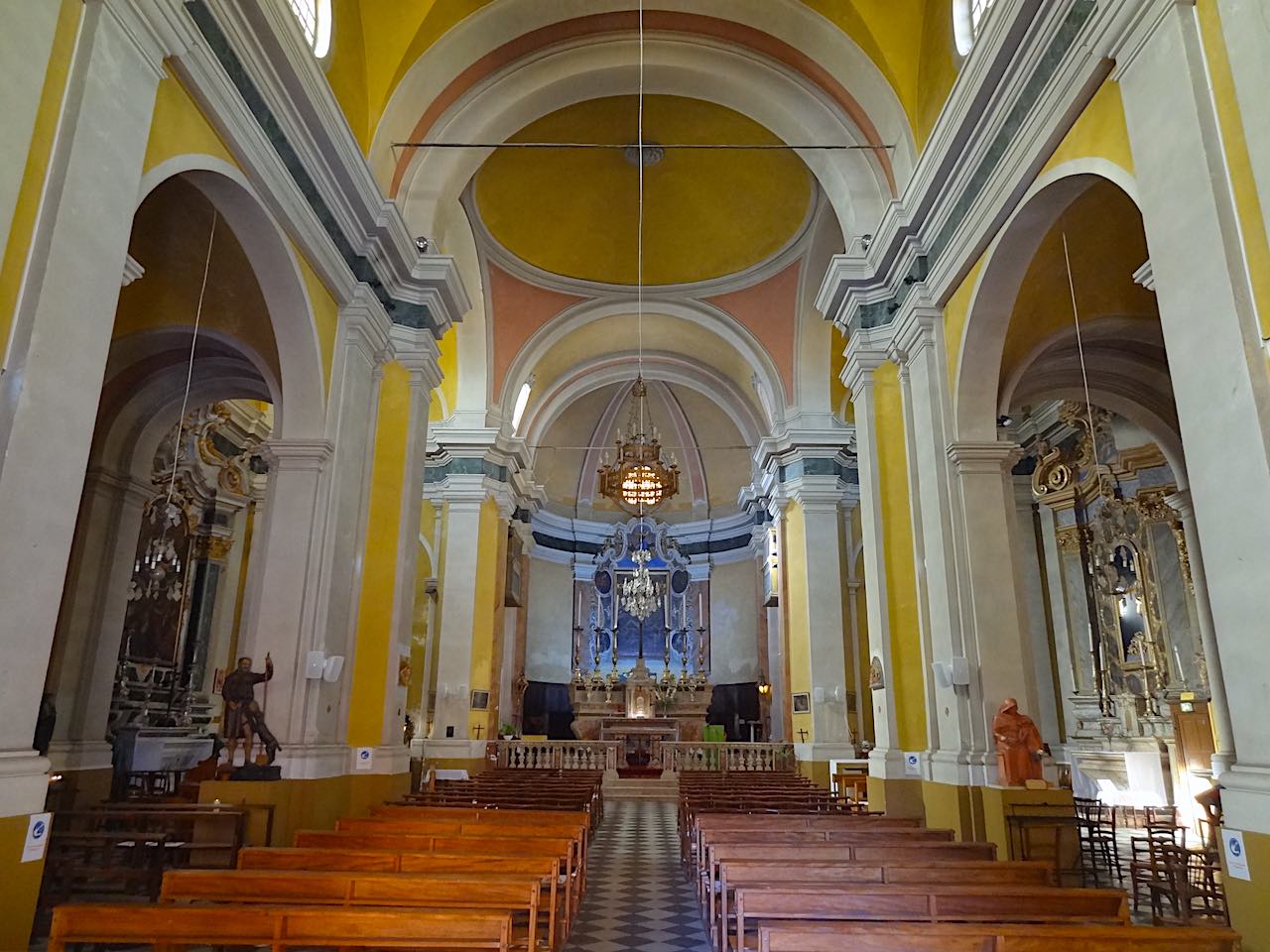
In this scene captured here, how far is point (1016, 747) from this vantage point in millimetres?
6613

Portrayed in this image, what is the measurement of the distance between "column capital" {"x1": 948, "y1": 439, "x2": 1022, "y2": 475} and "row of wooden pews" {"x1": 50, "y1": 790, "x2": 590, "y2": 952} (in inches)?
182

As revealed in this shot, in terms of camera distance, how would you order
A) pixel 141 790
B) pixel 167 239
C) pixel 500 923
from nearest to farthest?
pixel 500 923 < pixel 167 239 < pixel 141 790

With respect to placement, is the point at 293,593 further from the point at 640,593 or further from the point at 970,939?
the point at 640,593

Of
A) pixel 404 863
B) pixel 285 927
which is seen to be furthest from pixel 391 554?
pixel 285 927

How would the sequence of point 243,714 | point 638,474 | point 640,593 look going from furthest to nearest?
point 640,593, point 638,474, point 243,714

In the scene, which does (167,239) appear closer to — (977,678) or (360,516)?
A: (360,516)

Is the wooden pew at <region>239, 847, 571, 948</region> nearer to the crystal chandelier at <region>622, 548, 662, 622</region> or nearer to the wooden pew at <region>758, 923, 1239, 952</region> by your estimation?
the wooden pew at <region>758, 923, 1239, 952</region>

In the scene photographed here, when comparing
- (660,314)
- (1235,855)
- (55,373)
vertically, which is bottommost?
(1235,855)

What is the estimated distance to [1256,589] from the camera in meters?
3.69

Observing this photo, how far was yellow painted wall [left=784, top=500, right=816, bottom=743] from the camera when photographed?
45.8ft

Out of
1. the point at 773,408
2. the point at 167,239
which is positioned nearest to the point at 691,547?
the point at 773,408

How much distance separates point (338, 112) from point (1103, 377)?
8.64m

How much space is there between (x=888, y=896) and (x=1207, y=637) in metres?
8.34

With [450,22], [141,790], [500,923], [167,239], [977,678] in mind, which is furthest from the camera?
[141,790]
